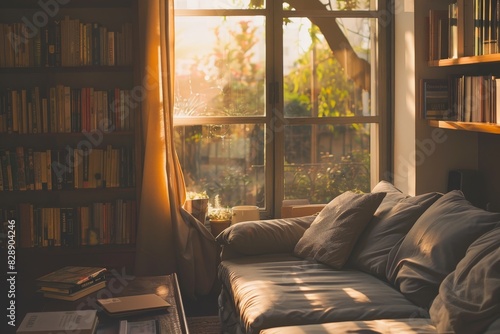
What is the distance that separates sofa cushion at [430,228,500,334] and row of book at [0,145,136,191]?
7.91 ft

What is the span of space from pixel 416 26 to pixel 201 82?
140cm

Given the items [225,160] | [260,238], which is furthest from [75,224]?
[260,238]

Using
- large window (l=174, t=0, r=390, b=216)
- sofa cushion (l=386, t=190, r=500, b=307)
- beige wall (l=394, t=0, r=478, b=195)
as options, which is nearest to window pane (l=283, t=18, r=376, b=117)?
large window (l=174, t=0, r=390, b=216)

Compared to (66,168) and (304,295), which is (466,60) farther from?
(66,168)

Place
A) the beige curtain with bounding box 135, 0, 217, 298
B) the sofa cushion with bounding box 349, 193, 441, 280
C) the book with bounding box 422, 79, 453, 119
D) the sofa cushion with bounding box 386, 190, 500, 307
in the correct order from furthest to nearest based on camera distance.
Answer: the beige curtain with bounding box 135, 0, 217, 298, the book with bounding box 422, 79, 453, 119, the sofa cushion with bounding box 349, 193, 441, 280, the sofa cushion with bounding box 386, 190, 500, 307

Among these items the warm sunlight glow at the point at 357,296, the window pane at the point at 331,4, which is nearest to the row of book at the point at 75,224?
the window pane at the point at 331,4

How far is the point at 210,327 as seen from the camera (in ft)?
13.4

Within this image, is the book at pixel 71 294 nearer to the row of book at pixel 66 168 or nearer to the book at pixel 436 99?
the row of book at pixel 66 168

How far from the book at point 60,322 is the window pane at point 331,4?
2729mm

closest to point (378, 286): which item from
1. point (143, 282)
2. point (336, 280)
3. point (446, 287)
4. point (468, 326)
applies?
point (336, 280)

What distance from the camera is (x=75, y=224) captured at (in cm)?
443

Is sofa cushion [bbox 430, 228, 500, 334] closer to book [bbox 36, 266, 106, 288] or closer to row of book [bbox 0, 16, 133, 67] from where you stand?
book [bbox 36, 266, 106, 288]

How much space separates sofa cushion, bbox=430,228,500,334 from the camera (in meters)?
2.29

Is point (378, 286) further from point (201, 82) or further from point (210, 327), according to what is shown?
point (201, 82)
